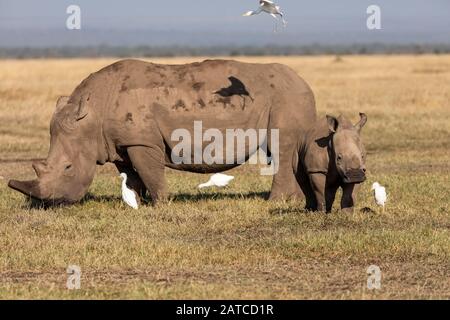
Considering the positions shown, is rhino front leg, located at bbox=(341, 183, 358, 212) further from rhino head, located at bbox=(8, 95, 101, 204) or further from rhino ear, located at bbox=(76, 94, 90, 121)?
rhino ear, located at bbox=(76, 94, 90, 121)

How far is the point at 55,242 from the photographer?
10.6 metres

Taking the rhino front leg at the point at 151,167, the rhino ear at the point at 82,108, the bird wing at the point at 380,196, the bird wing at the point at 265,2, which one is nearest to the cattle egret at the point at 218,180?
the rhino front leg at the point at 151,167

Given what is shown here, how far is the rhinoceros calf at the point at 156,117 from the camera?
500 inches

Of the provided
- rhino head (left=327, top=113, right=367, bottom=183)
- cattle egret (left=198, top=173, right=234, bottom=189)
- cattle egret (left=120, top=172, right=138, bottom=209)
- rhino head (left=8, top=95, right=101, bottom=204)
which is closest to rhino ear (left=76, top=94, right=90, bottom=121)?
rhino head (left=8, top=95, right=101, bottom=204)

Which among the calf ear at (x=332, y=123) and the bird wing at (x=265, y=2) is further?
the calf ear at (x=332, y=123)

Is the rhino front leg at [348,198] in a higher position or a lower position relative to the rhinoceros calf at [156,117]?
lower

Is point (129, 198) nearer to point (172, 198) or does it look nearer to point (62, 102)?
point (172, 198)

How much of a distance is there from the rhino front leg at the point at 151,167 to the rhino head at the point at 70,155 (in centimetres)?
49

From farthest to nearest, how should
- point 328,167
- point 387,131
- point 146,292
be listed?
point 387,131
point 328,167
point 146,292

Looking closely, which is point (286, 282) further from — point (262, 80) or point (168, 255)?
point (262, 80)

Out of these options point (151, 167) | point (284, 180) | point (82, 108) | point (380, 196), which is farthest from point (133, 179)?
point (380, 196)

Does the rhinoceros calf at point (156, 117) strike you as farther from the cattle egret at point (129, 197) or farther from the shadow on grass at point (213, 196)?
the shadow on grass at point (213, 196)
